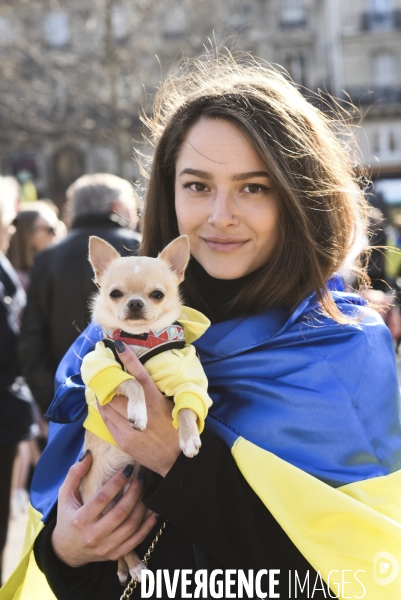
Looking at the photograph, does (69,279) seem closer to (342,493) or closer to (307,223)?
(307,223)

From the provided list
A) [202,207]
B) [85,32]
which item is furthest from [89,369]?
[85,32]

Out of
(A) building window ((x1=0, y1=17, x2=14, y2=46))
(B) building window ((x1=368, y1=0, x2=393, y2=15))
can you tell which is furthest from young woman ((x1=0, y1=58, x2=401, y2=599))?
(B) building window ((x1=368, y1=0, x2=393, y2=15))

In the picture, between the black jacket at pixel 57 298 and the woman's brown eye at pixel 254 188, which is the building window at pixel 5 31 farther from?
the woman's brown eye at pixel 254 188

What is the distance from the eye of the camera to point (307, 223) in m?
2.18

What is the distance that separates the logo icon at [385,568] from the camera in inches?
66.5

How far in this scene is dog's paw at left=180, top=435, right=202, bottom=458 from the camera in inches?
68.9

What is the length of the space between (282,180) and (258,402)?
0.71 m

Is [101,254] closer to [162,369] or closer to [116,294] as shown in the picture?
[116,294]

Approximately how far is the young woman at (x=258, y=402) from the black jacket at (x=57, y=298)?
77.0 inches

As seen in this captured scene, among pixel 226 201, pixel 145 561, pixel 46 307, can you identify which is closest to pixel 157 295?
pixel 226 201

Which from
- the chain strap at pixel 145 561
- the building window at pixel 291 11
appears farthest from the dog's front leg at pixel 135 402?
the building window at pixel 291 11

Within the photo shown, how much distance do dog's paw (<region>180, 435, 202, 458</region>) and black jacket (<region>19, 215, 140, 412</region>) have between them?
8.55 ft

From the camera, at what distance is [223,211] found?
82.5 inches

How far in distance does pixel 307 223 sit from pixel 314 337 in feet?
1.32
